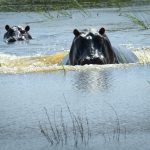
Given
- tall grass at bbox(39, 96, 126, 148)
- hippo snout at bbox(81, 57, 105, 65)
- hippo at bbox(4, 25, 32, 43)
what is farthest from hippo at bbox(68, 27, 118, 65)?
hippo at bbox(4, 25, 32, 43)

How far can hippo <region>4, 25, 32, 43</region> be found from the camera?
20484 mm

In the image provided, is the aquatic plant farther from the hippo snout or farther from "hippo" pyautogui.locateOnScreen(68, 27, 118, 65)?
"hippo" pyautogui.locateOnScreen(68, 27, 118, 65)

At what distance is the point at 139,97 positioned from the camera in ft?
28.3

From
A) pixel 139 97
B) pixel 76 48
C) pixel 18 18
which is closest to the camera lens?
pixel 139 97

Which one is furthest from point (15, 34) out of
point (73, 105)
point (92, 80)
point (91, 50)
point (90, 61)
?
point (73, 105)

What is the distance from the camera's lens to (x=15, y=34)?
2112cm

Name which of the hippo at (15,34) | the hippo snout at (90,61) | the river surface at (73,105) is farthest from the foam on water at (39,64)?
the hippo at (15,34)

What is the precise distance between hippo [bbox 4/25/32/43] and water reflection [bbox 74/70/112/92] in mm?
9319

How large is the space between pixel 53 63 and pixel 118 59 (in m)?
1.53

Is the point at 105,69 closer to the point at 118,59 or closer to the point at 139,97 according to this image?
the point at 118,59

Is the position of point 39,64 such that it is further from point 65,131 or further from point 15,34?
point 15,34

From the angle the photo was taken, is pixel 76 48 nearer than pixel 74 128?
No

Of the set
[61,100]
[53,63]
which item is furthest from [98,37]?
[61,100]

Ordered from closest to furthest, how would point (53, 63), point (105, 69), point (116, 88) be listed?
point (116, 88)
point (105, 69)
point (53, 63)
